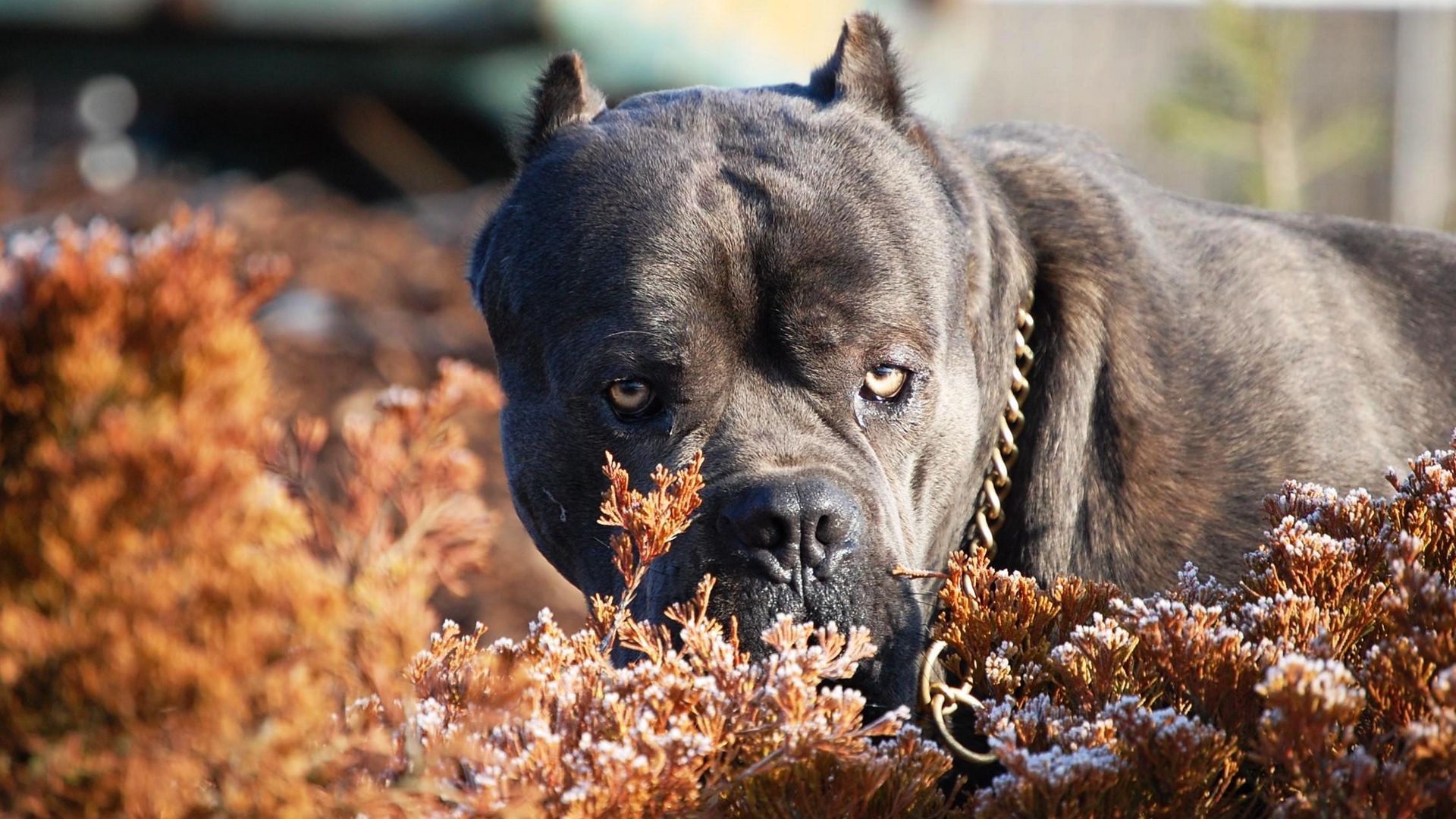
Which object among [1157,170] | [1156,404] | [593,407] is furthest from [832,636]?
[1157,170]

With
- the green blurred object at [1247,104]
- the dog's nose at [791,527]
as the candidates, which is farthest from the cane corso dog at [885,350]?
the green blurred object at [1247,104]

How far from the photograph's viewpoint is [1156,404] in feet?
11.4

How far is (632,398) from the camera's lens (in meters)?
3.21

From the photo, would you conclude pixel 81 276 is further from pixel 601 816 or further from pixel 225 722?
pixel 601 816

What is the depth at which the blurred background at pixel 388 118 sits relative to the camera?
7.52 metres

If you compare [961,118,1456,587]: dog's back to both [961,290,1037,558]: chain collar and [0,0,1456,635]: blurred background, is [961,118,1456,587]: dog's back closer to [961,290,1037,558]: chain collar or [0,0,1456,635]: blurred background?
[961,290,1037,558]: chain collar

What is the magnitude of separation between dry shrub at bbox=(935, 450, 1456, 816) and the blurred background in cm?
379

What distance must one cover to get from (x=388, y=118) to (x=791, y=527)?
8.47 m

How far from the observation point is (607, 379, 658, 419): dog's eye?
3189 mm

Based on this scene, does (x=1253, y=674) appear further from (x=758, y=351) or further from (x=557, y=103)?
(x=557, y=103)

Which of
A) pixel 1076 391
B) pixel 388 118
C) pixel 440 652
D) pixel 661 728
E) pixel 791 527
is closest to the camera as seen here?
pixel 661 728

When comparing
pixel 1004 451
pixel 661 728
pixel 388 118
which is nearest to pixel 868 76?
pixel 1004 451

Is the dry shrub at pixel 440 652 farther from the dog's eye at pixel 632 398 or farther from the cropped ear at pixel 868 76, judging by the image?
the cropped ear at pixel 868 76

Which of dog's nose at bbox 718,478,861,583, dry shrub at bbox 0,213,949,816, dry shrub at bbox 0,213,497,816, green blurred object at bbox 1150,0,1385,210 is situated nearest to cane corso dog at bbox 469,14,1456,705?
dog's nose at bbox 718,478,861,583
